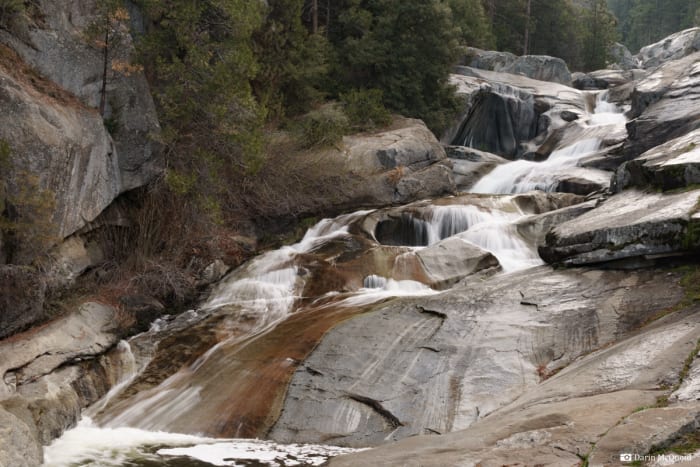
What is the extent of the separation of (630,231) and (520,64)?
24533 millimetres

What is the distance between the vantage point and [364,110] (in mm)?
19797

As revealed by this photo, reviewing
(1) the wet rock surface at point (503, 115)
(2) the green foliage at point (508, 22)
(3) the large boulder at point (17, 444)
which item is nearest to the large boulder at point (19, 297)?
(3) the large boulder at point (17, 444)

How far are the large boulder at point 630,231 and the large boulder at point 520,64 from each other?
20.9m

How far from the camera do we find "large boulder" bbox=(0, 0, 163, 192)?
1030 centimetres

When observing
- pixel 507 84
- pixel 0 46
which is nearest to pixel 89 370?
pixel 0 46

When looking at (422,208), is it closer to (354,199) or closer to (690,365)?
(354,199)

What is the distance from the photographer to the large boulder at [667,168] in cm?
958

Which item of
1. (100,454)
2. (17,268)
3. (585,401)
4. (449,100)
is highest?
(449,100)

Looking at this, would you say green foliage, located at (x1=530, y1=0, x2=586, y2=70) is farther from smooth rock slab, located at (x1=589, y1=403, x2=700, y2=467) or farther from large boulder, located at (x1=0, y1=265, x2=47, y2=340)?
smooth rock slab, located at (x1=589, y1=403, x2=700, y2=467)

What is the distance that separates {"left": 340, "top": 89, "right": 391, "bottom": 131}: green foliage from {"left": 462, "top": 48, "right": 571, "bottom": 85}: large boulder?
11773 mm

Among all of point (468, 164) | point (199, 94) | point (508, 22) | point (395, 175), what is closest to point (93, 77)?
point (199, 94)

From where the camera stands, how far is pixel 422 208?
1528 cm

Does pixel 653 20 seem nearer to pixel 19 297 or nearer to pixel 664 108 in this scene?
pixel 664 108

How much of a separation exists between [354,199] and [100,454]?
34.7 ft
